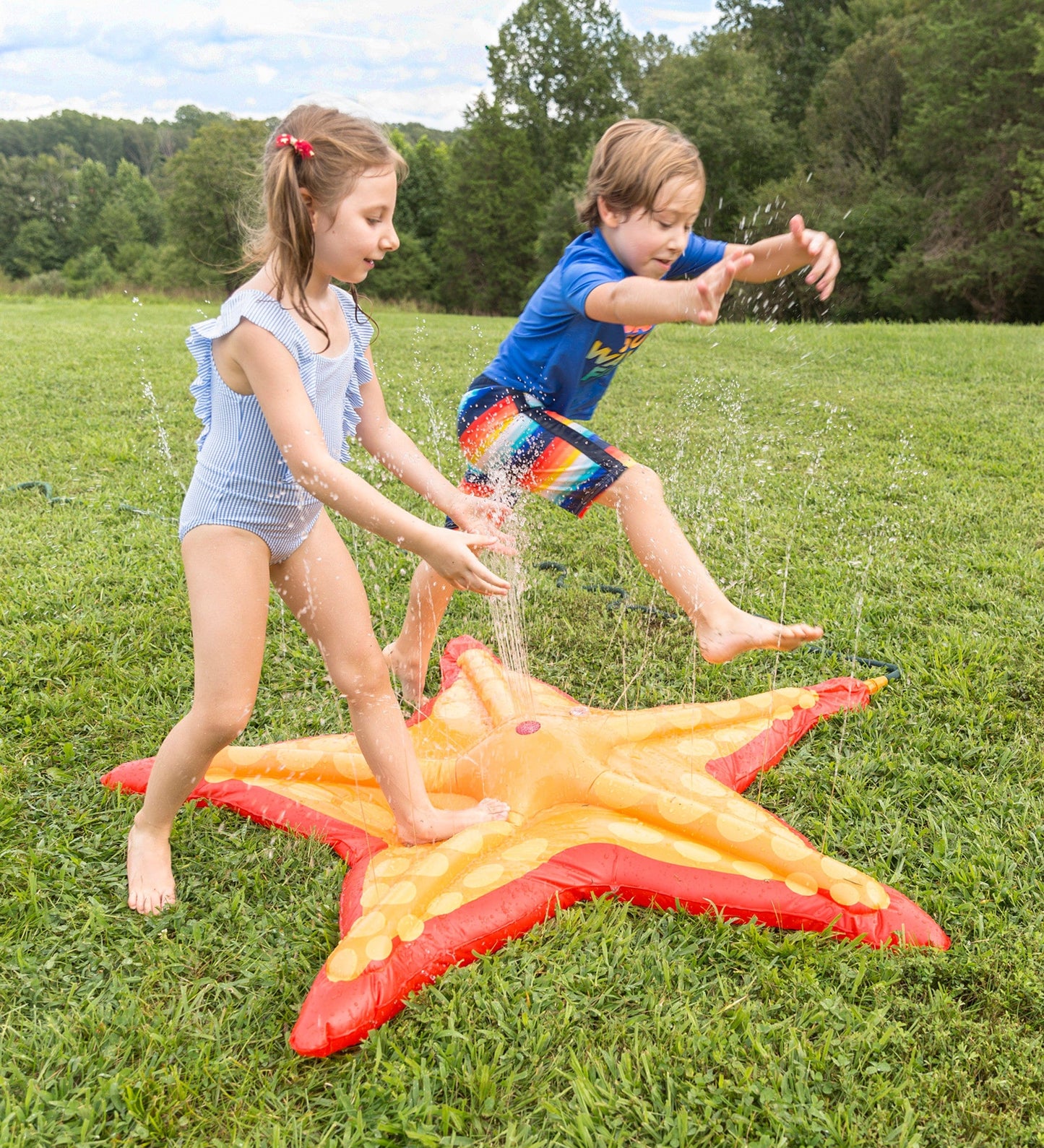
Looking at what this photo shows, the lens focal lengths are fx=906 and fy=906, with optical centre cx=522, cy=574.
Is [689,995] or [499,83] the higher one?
[499,83]

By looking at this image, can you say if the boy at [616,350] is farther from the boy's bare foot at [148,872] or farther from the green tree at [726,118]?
the green tree at [726,118]

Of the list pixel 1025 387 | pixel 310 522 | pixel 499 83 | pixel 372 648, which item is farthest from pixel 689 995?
pixel 499 83

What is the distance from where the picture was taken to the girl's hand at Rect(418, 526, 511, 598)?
5.19 feet

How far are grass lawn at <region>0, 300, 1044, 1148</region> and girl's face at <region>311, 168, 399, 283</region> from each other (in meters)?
1.30

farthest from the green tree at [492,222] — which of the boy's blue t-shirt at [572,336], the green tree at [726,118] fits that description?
the boy's blue t-shirt at [572,336]

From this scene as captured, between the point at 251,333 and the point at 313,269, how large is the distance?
220mm

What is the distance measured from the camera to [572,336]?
240 cm

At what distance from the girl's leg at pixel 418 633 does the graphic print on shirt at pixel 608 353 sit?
755 mm

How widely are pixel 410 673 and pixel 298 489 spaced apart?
113 cm

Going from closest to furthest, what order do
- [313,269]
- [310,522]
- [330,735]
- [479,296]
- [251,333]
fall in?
1. [251,333]
2. [313,269]
3. [310,522]
4. [330,735]
5. [479,296]

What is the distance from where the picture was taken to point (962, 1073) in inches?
60.0

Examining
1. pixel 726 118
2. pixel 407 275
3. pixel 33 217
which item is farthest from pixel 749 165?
pixel 33 217

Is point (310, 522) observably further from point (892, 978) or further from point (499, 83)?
point (499, 83)

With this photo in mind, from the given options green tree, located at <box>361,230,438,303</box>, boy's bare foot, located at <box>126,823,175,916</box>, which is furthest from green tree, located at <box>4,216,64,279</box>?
boy's bare foot, located at <box>126,823,175,916</box>
